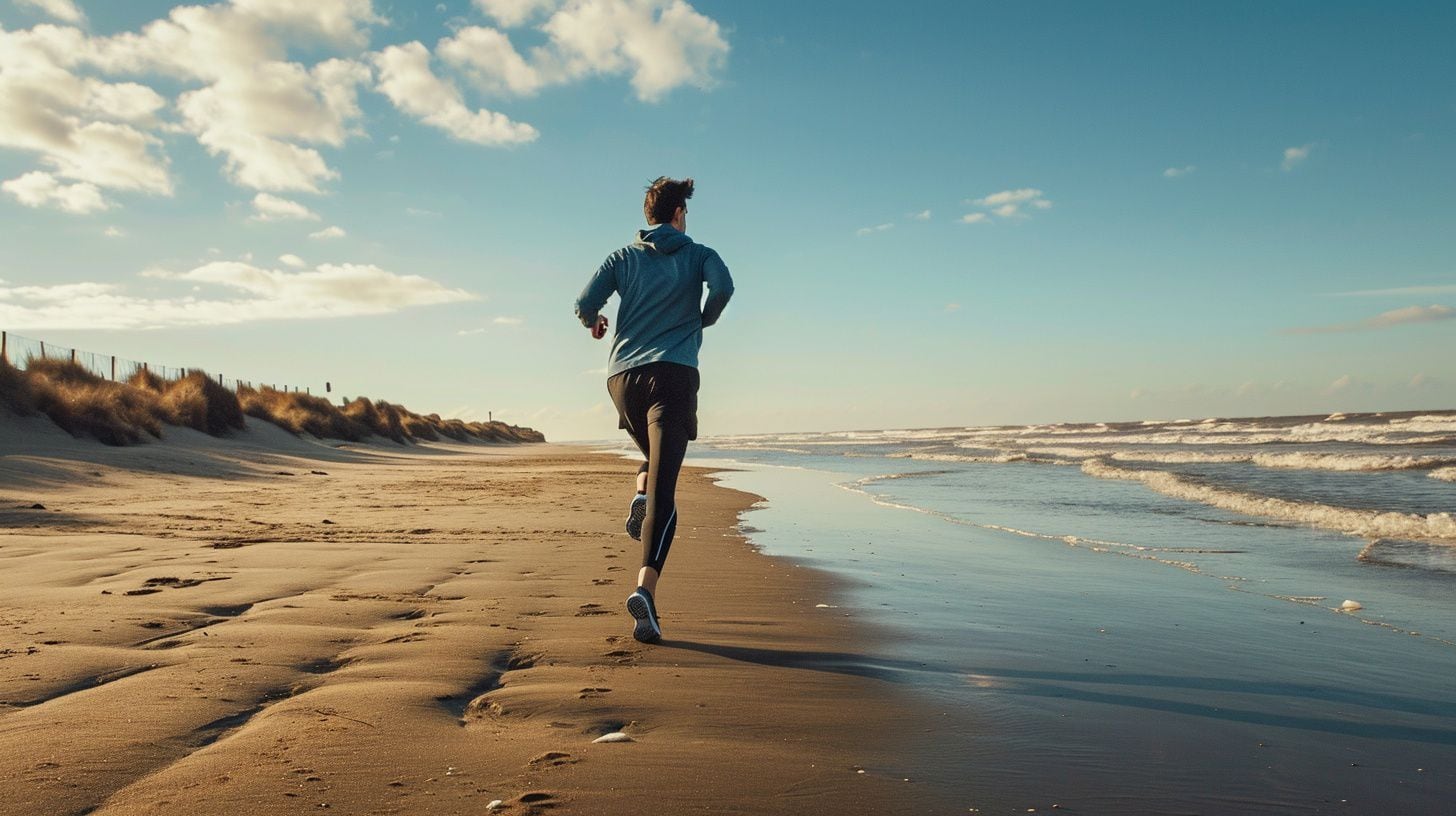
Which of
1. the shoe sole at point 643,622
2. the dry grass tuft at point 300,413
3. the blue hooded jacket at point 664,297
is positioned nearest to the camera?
the shoe sole at point 643,622

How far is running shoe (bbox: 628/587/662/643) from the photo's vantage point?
3.52 m

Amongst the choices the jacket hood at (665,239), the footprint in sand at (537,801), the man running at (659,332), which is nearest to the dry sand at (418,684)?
the footprint in sand at (537,801)

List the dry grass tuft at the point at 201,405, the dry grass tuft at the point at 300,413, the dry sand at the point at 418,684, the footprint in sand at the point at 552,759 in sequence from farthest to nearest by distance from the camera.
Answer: the dry grass tuft at the point at 300,413
the dry grass tuft at the point at 201,405
the footprint in sand at the point at 552,759
the dry sand at the point at 418,684

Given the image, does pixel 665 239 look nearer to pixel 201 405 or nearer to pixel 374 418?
pixel 201 405

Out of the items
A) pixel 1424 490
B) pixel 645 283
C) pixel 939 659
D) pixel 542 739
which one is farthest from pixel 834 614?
pixel 1424 490

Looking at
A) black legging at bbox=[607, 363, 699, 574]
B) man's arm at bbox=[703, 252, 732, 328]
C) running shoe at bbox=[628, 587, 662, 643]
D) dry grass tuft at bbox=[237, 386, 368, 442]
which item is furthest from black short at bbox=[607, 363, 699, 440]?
dry grass tuft at bbox=[237, 386, 368, 442]

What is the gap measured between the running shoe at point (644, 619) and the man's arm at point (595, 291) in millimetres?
1306

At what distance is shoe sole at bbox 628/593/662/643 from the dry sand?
84 millimetres

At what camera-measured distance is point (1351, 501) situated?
10.5 m

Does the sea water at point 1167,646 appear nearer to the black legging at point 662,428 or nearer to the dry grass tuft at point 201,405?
the black legging at point 662,428

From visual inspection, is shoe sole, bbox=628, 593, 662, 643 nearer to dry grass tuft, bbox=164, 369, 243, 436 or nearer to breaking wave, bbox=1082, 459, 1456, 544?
breaking wave, bbox=1082, 459, 1456, 544

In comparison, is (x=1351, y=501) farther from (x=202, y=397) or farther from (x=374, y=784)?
(x=202, y=397)

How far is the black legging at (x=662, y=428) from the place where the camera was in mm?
3766

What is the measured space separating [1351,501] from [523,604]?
34.8ft
